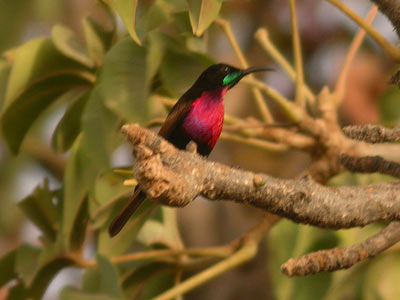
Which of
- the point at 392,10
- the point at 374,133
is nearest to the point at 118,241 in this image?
the point at 374,133

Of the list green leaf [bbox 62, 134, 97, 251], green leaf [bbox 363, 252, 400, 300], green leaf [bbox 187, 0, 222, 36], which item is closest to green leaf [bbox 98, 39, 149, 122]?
green leaf [bbox 62, 134, 97, 251]

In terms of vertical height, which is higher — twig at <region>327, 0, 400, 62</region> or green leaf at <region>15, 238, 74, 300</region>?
twig at <region>327, 0, 400, 62</region>

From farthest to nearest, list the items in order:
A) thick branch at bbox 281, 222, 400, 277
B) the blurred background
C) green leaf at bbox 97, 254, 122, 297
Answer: the blurred background
green leaf at bbox 97, 254, 122, 297
thick branch at bbox 281, 222, 400, 277

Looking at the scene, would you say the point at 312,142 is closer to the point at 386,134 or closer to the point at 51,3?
the point at 386,134

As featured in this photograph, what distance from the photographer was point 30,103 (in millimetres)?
2578

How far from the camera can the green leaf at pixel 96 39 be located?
2445 millimetres

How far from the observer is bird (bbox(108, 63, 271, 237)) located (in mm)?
1721

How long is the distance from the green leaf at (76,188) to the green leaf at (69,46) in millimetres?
250

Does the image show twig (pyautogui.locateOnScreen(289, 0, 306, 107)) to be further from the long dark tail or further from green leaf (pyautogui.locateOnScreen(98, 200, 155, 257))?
the long dark tail

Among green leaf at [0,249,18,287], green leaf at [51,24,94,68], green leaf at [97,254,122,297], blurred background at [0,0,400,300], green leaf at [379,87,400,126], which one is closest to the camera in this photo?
green leaf at [97,254,122,297]

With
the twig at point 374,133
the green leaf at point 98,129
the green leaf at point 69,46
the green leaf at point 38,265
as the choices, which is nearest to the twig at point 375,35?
the twig at point 374,133

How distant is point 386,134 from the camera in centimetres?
161

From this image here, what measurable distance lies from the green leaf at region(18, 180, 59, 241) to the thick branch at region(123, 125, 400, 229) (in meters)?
1.41

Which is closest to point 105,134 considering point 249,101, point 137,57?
point 137,57
